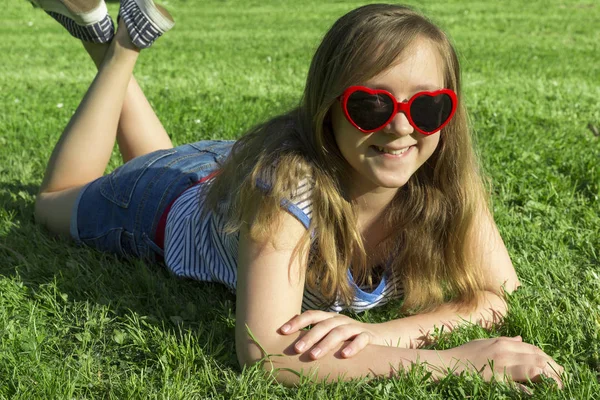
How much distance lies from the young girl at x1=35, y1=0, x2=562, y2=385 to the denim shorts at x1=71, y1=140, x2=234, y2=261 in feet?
0.53

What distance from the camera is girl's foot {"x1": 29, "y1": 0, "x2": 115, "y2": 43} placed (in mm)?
3782

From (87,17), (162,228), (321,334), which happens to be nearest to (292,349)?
(321,334)

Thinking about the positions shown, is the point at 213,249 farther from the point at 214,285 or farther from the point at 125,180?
the point at 125,180

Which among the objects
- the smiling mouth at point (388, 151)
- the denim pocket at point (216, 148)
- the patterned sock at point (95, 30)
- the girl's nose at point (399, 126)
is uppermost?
the girl's nose at point (399, 126)

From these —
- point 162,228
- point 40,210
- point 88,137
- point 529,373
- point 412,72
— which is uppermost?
point 412,72

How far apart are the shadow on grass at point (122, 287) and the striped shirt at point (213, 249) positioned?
0.09 m

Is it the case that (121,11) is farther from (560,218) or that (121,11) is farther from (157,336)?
(560,218)

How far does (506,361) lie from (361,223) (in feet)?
2.35

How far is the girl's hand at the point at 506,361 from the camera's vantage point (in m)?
2.34

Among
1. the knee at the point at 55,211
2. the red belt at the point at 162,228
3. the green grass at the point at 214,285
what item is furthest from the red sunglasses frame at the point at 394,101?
the knee at the point at 55,211

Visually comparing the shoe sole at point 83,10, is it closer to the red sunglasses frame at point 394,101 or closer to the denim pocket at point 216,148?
the denim pocket at point 216,148

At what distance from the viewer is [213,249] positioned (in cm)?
299

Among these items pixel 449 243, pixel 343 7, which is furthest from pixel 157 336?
pixel 343 7

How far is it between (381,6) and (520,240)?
5.25ft
